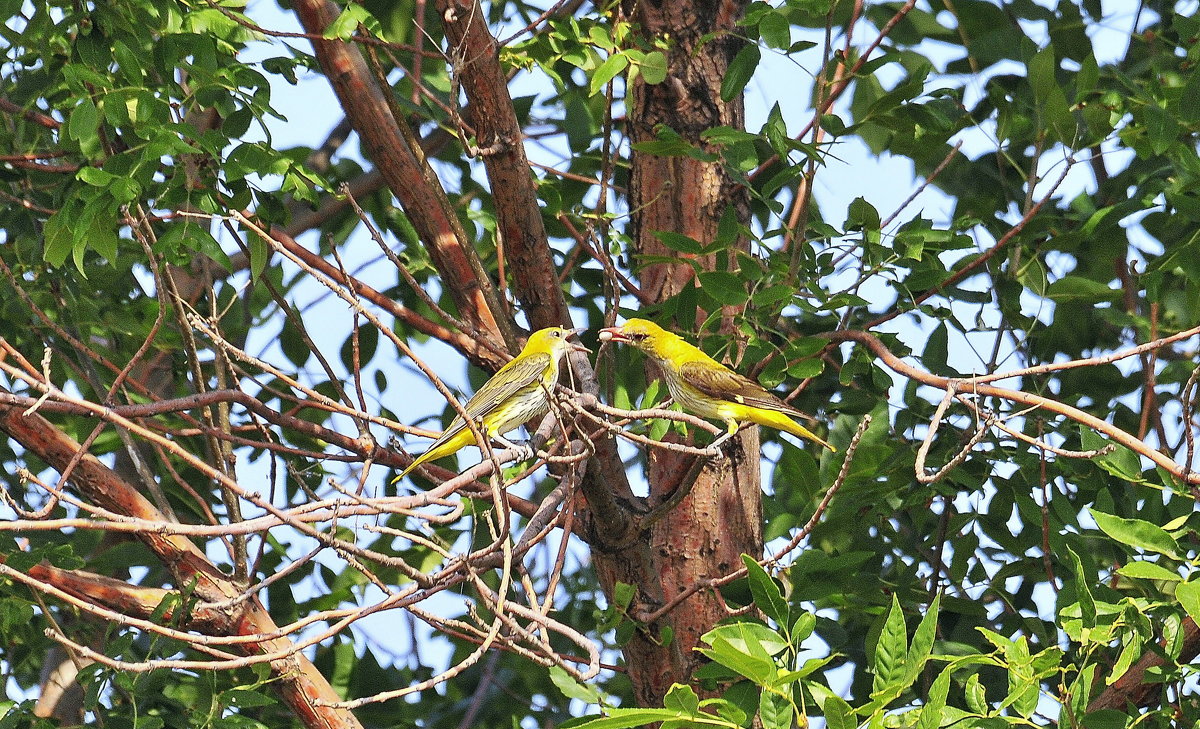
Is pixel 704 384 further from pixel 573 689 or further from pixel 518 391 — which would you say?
pixel 573 689

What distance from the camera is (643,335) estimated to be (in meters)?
3.99

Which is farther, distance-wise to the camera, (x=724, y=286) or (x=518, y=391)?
(x=518, y=391)

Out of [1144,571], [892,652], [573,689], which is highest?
[1144,571]

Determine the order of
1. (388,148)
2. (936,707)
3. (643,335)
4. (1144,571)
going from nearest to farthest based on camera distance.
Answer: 1. (936,707)
2. (1144,571)
3. (643,335)
4. (388,148)

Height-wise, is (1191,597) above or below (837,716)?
above

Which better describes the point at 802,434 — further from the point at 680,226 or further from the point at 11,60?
the point at 11,60

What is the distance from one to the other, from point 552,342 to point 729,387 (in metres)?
0.57

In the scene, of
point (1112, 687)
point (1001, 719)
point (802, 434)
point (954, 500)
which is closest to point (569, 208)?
point (802, 434)

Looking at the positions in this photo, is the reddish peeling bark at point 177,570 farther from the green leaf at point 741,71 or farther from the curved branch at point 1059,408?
the green leaf at point 741,71

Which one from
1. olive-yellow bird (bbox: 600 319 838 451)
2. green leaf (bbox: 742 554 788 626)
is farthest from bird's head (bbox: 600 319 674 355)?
green leaf (bbox: 742 554 788 626)

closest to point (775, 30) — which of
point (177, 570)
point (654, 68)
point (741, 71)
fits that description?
point (741, 71)

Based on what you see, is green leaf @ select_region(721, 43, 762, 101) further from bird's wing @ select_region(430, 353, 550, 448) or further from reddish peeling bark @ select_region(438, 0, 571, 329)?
bird's wing @ select_region(430, 353, 550, 448)

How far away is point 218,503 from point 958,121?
354cm

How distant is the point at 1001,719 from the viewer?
2.52m
